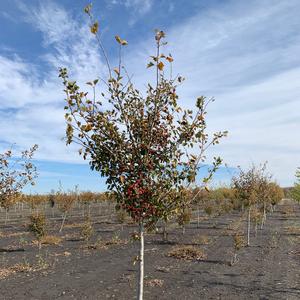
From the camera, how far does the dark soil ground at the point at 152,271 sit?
10.9 metres

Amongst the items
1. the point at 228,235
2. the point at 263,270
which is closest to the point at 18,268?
the point at 263,270

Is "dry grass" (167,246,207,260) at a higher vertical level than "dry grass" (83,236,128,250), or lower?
higher

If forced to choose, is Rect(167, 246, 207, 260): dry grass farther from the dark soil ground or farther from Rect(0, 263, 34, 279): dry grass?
Rect(0, 263, 34, 279): dry grass

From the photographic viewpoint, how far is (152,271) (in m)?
13.7

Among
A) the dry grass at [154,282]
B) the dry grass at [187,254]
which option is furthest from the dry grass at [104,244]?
the dry grass at [154,282]

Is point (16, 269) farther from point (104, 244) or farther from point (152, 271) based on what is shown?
point (104, 244)

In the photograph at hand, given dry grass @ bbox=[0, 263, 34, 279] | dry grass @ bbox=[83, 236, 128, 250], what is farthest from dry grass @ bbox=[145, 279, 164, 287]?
dry grass @ bbox=[83, 236, 128, 250]

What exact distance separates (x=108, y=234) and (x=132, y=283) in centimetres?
1495

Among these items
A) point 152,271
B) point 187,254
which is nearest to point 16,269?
point 152,271

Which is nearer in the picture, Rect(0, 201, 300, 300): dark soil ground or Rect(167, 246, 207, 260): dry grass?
Rect(0, 201, 300, 300): dark soil ground

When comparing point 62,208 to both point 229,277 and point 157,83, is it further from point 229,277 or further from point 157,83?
point 157,83

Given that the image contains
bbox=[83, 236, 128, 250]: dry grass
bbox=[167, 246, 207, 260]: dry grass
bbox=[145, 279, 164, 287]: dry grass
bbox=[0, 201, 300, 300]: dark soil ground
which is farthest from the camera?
bbox=[83, 236, 128, 250]: dry grass

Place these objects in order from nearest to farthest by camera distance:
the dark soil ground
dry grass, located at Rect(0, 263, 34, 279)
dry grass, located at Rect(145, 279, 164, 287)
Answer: the dark soil ground → dry grass, located at Rect(145, 279, 164, 287) → dry grass, located at Rect(0, 263, 34, 279)

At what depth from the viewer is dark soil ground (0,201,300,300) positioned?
10.9m
